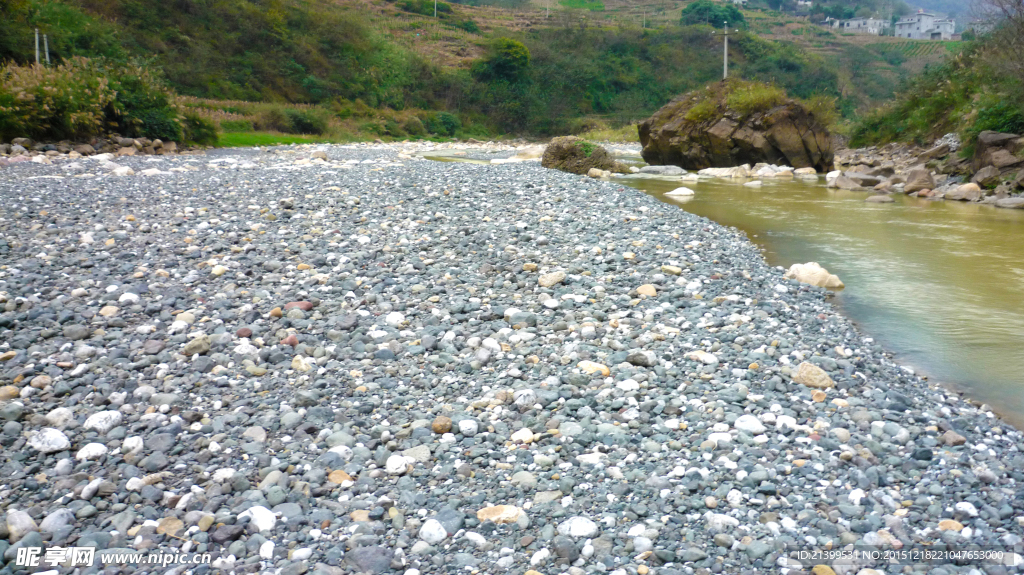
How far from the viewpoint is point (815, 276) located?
20.5 ft

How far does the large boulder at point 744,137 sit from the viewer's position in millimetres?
19375

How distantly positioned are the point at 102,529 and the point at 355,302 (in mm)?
2521

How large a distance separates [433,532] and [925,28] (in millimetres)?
133238

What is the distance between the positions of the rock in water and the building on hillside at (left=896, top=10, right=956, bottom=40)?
384 feet

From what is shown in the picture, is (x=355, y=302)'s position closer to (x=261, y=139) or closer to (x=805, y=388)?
(x=805, y=388)

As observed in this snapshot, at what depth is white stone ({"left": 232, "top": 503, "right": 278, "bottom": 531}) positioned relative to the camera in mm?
2314

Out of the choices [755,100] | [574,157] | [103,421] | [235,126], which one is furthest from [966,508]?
[235,126]

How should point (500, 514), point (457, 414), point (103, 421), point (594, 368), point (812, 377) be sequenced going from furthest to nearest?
point (594, 368)
point (812, 377)
point (457, 414)
point (103, 421)
point (500, 514)

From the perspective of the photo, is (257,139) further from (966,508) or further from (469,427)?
(966,508)

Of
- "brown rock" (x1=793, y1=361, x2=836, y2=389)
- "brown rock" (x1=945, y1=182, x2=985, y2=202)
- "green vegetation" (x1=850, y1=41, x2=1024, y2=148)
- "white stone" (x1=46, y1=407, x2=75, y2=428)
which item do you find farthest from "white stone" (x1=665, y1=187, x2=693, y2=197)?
"white stone" (x1=46, y1=407, x2=75, y2=428)

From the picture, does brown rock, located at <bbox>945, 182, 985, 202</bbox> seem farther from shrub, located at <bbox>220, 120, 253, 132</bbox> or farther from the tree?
shrub, located at <bbox>220, 120, 253, 132</bbox>

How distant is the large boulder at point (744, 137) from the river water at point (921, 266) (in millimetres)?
5935

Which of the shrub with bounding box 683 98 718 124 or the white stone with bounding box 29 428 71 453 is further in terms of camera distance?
the shrub with bounding box 683 98 718 124

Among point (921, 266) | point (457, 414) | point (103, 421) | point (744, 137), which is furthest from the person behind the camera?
point (744, 137)
